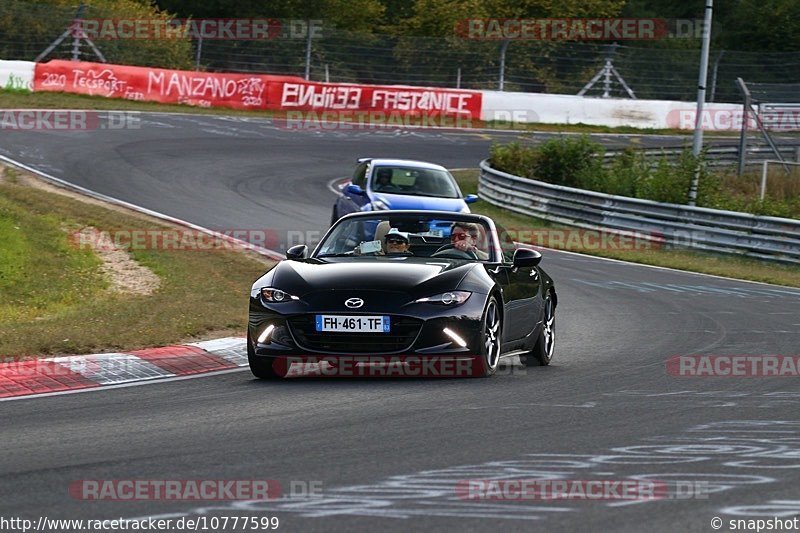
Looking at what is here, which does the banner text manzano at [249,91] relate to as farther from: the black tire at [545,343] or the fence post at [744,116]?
the black tire at [545,343]

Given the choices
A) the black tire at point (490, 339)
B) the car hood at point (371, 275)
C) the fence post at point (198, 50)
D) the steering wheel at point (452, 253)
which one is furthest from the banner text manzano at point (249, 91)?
the black tire at point (490, 339)

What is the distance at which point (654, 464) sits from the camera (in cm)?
685

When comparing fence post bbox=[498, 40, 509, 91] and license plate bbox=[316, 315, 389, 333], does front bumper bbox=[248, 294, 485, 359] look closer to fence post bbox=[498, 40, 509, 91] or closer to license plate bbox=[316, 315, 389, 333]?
A: license plate bbox=[316, 315, 389, 333]

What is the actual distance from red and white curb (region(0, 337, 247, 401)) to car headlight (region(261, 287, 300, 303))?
3.21 ft

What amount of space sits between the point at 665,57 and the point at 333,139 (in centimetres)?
1367

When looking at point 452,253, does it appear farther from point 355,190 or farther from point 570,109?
point 570,109

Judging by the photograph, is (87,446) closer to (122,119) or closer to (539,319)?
(539,319)

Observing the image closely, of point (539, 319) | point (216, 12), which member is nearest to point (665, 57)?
point (216, 12)

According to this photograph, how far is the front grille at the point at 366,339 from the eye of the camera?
998 cm

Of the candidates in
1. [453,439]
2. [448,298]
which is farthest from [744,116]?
[453,439]

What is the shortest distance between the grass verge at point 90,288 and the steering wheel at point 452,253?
259 centimetres

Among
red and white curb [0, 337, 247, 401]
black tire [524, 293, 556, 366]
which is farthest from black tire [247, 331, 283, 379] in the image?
black tire [524, 293, 556, 366]

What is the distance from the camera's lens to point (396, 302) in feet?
32.9

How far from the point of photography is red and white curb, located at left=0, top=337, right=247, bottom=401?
9.88 meters
